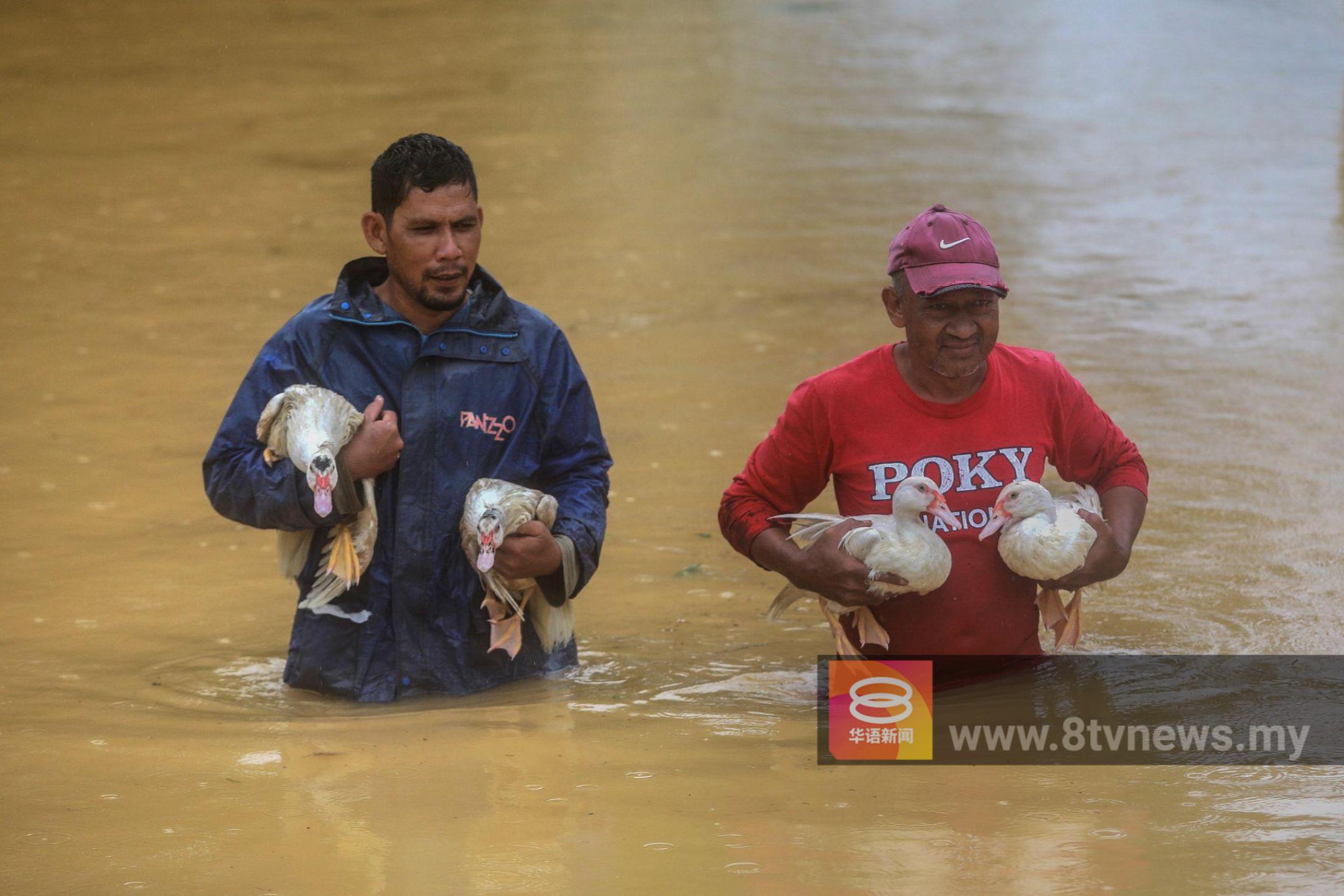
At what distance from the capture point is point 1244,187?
13641 millimetres

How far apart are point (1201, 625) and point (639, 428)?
10.9 feet

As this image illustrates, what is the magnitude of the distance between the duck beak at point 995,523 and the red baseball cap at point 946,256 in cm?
55

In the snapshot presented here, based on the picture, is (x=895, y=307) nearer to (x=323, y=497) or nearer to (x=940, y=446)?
(x=940, y=446)

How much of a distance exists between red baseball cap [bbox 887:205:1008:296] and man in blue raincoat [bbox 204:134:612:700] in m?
1.02

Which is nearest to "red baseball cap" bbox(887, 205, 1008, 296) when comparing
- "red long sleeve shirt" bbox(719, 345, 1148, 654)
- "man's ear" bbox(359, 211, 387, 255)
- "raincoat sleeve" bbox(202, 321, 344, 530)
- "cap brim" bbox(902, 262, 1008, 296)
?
"cap brim" bbox(902, 262, 1008, 296)

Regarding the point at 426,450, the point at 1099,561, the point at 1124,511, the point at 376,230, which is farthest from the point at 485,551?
the point at 1124,511

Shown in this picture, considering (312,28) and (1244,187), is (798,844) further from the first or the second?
(312,28)

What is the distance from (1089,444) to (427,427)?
1.81 m

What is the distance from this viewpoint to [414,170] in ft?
14.6

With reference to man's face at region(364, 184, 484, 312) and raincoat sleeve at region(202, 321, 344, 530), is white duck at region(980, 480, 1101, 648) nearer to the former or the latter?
man's face at region(364, 184, 484, 312)

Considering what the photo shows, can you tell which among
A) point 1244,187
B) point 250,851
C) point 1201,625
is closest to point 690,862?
point 250,851

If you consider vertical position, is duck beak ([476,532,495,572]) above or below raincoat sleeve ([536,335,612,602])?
→ below

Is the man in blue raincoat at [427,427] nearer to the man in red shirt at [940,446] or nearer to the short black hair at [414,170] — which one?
the short black hair at [414,170]

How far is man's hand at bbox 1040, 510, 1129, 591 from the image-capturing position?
4.25 metres
